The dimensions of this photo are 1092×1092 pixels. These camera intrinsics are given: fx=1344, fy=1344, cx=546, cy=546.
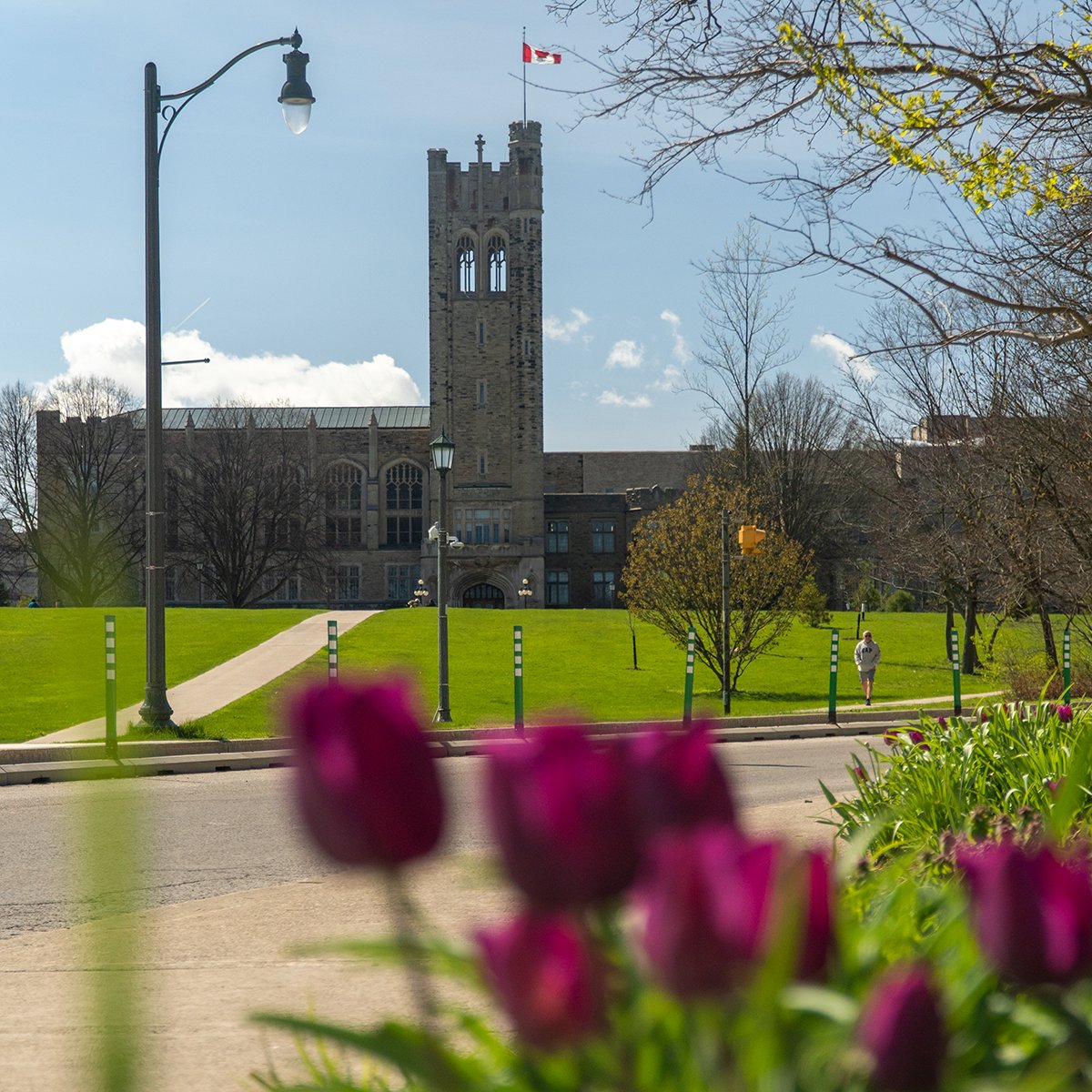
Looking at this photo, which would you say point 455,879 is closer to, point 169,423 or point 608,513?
point 608,513

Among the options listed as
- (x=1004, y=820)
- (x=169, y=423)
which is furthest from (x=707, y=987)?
(x=169, y=423)

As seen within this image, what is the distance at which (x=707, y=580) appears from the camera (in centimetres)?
2552

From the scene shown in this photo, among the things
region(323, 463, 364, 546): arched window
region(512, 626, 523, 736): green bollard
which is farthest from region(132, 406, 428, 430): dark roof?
region(512, 626, 523, 736): green bollard

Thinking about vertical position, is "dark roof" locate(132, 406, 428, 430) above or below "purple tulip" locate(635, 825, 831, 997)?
above

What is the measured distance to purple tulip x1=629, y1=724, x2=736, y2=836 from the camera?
905 millimetres

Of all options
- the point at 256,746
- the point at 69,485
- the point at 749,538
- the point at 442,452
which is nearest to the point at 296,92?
the point at 442,452

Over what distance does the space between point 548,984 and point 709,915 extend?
110 millimetres

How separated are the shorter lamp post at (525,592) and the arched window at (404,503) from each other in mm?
8024

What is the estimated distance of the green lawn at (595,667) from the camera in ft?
72.1

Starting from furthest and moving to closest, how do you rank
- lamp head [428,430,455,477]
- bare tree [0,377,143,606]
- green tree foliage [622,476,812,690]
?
bare tree [0,377,143,606], green tree foliage [622,476,812,690], lamp head [428,430,455,477]

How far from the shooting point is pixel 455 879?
6.70 meters

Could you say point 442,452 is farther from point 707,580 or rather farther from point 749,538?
point 707,580

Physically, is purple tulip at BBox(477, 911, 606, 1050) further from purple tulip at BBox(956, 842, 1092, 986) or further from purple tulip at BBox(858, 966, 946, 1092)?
purple tulip at BBox(956, 842, 1092, 986)

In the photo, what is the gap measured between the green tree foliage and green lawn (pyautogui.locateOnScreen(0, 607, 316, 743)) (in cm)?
909
